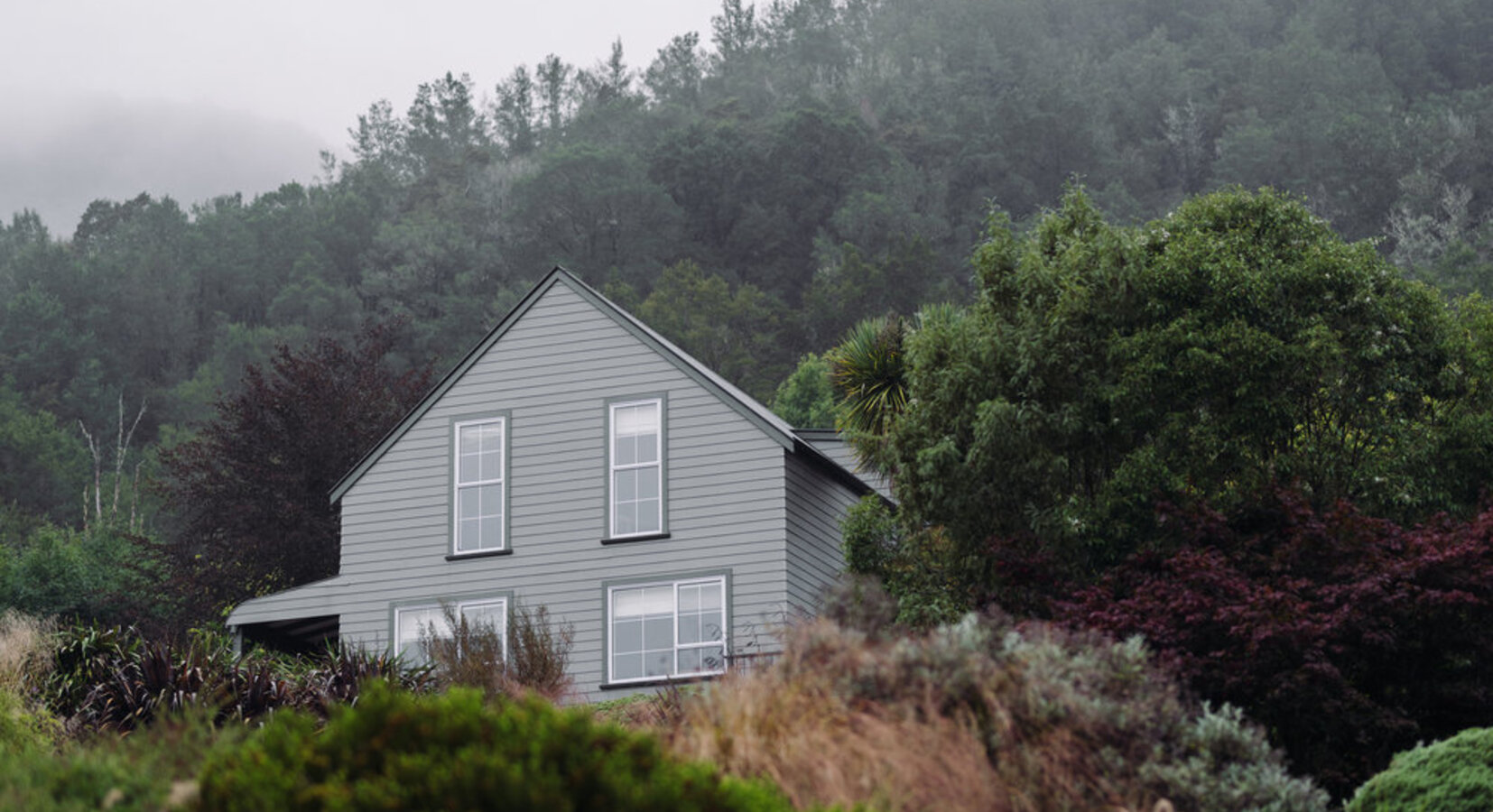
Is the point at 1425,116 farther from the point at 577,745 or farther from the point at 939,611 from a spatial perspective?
the point at 577,745

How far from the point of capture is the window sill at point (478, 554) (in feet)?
80.7

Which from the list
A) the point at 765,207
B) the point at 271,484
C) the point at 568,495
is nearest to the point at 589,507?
the point at 568,495

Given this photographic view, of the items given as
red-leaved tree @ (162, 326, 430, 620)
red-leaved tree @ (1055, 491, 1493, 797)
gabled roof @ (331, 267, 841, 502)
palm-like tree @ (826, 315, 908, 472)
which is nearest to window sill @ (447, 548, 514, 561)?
gabled roof @ (331, 267, 841, 502)

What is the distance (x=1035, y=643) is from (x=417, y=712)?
4.67 metres

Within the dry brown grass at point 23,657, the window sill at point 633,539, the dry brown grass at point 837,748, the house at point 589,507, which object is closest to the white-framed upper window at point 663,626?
the house at point 589,507

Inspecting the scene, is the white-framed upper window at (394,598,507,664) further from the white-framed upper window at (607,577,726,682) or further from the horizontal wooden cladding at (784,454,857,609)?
the horizontal wooden cladding at (784,454,857,609)

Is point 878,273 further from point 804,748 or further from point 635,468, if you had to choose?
point 804,748

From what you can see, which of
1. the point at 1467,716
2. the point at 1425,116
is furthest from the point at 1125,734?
the point at 1425,116

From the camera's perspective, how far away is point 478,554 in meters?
24.7

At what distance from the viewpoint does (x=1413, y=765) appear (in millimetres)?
11492

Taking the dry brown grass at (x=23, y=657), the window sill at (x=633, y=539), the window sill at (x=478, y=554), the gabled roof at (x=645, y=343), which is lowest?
the dry brown grass at (x=23, y=657)

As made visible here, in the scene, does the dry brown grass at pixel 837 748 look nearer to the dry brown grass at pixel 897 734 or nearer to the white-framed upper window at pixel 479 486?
the dry brown grass at pixel 897 734

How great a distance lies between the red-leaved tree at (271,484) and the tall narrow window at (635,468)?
1153 centimetres

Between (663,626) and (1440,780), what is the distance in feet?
45.0
